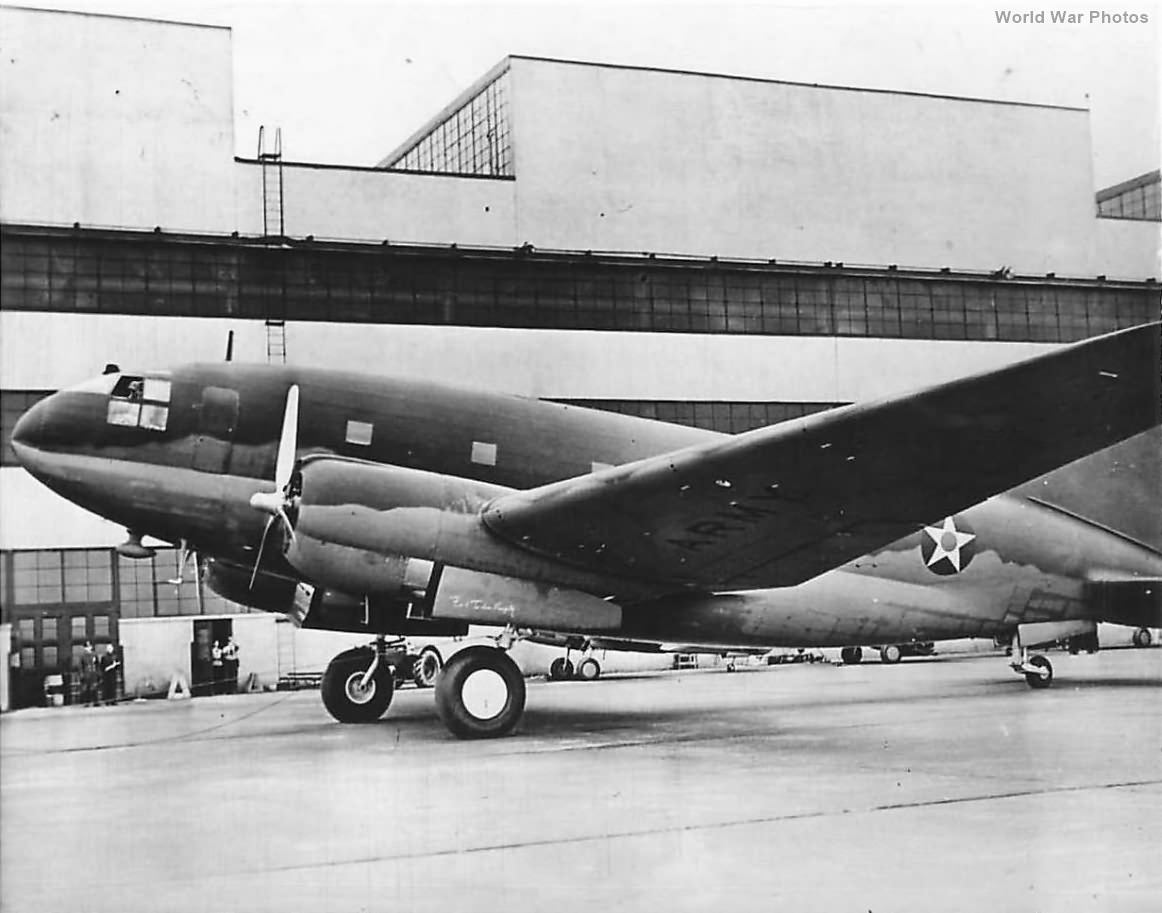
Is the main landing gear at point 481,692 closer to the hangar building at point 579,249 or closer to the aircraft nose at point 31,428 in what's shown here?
the hangar building at point 579,249

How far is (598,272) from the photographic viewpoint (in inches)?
363

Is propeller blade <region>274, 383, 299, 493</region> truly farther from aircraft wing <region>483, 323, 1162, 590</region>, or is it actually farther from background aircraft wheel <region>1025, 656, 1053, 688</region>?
background aircraft wheel <region>1025, 656, 1053, 688</region>

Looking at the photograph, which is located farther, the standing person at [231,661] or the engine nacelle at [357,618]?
the standing person at [231,661]

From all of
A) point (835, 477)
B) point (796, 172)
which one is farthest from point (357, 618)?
point (796, 172)

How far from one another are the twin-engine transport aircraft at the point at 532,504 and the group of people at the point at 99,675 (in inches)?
43.1

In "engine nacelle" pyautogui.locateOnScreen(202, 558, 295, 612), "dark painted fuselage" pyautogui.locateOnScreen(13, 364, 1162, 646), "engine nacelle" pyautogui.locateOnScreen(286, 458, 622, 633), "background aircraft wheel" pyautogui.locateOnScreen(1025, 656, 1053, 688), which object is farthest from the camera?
"background aircraft wheel" pyautogui.locateOnScreen(1025, 656, 1053, 688)

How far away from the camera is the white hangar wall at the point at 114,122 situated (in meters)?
6.05

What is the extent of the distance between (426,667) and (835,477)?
6307mm

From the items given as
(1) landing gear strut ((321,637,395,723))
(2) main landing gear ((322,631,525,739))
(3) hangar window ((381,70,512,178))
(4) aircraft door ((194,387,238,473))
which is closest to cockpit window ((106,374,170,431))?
(4) aircraft door ((194,387,238,473))

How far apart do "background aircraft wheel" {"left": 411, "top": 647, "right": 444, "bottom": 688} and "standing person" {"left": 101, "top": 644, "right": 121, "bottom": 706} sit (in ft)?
10.2

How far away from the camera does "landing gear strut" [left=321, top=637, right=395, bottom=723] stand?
11352mm

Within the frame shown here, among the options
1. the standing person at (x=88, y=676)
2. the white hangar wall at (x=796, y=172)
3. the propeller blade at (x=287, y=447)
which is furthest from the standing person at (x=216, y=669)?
the white hangar wall at (x=796, y=172)

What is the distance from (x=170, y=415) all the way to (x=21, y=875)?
5.25 m

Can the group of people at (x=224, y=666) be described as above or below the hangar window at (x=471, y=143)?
below
